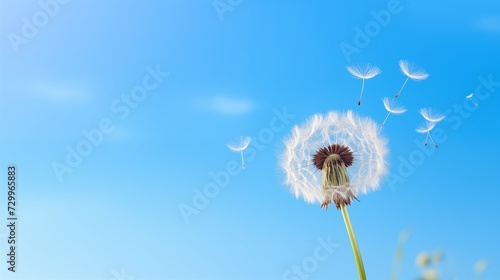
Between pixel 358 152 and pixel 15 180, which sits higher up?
pixel 15 180

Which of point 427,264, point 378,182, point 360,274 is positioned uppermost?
point 378,182

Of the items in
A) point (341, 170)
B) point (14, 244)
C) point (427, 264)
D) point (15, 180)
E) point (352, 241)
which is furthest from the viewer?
point (15, 180)

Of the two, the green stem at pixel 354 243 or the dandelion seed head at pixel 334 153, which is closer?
the green stem at pixel 354 243

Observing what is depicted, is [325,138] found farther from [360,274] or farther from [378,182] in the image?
[360,274]

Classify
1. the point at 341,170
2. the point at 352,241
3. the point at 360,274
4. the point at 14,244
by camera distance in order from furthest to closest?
the point at 14,244 < the point at 341,170 < the point at 352,241 < the point at 360,274

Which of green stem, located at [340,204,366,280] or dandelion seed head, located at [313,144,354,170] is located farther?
dandelion seed head, located at [313,144,354,170]

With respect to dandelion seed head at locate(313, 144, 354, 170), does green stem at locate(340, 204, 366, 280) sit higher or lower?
lower

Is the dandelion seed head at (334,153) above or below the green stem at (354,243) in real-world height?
above

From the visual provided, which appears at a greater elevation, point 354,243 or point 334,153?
point 334,153

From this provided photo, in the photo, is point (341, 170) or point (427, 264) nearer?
point (427, 264)

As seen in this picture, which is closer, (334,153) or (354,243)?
(354,243)

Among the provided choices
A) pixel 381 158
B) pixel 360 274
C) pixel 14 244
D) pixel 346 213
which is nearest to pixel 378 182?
pixel 381 158
